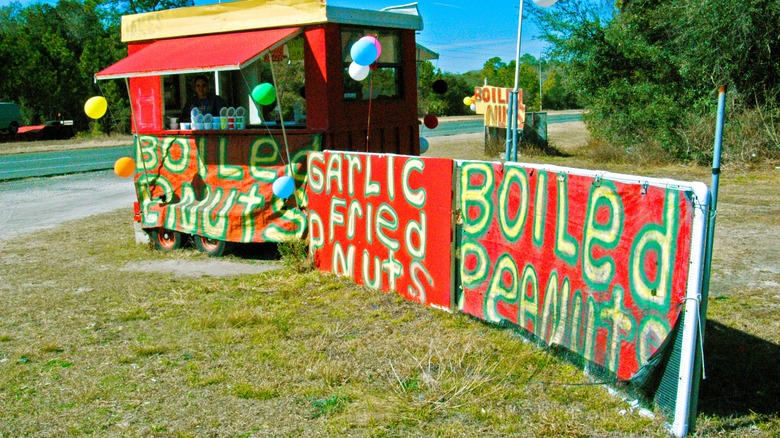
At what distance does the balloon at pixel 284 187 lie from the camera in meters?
8.78

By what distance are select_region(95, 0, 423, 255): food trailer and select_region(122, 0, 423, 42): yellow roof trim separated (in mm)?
17

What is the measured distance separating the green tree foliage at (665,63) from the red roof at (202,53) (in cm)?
1267

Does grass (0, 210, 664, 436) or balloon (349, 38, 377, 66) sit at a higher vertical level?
balloon (349, 38, 377, 66)

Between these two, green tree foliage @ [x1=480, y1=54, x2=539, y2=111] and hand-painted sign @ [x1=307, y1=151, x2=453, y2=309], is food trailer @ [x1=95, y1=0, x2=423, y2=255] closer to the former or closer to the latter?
hand-painted sign @ [x1=307, y1=151, x2=453, y2=309]

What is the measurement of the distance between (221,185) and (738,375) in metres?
6.89

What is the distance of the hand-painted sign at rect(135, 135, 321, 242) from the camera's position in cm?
934

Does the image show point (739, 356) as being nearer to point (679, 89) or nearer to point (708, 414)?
point (708, 414)

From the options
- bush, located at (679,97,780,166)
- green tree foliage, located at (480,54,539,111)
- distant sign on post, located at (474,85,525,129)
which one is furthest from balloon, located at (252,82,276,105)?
green tree foliage, located at (480,54,539,111)

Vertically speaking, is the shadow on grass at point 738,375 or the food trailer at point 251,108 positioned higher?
the food trailer at point 251,108

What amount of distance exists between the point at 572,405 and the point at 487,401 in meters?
0.52

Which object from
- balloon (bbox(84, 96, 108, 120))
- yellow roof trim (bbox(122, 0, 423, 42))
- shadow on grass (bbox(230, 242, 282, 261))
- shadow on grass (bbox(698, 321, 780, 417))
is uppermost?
yellow roof trim (bbox(122, 0, 423, 42))

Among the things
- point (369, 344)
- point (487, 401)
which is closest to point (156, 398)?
point (369, 344)

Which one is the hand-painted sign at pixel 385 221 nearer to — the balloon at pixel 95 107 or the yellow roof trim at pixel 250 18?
the yellow roof trim at pixel 250 18

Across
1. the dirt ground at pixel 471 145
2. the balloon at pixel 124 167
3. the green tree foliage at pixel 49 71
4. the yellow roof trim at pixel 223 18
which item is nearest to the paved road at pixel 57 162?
the dirt ground at pixel 471 145
